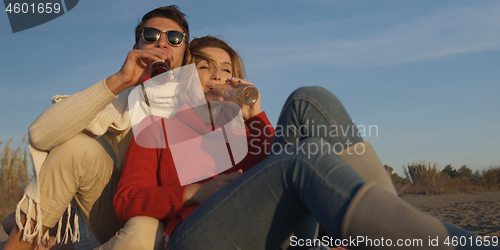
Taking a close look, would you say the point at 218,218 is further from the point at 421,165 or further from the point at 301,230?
the point at 421,165

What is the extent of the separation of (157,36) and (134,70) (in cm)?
87

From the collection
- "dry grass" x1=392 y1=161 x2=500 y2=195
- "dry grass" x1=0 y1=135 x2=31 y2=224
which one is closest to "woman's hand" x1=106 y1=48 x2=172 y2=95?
"dry grass" x1=0 y1=135 x2=31 y2=224

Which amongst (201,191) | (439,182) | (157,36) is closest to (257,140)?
(201,191)

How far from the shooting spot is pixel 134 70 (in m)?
2.16

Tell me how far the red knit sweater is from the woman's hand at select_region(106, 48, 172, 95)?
0.30m

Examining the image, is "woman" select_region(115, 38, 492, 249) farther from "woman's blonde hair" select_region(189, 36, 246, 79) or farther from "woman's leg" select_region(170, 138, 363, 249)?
"woman's blonde hair" select_region(189, 36, 246, 79)

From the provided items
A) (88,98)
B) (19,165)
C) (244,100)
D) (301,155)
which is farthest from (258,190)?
(19,165)

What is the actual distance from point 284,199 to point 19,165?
6.46 meters

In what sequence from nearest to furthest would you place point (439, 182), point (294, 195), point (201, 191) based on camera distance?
1. point (294, 195)
2. point (201, 191)
3. point (439, 182)

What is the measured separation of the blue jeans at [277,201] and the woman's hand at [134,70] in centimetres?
106

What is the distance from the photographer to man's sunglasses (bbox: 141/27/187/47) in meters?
2.93

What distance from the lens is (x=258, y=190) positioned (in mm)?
1288

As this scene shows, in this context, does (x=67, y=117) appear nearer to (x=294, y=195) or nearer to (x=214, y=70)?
(x=214, y=70)

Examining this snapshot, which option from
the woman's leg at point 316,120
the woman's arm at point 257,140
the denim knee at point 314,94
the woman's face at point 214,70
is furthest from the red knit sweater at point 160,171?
the denim knee at point 314,94
